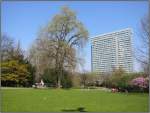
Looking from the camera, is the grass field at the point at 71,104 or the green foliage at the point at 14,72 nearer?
the grass field at the point at 71,104

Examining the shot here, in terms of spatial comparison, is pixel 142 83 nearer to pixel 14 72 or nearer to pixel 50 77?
pixel 50 77

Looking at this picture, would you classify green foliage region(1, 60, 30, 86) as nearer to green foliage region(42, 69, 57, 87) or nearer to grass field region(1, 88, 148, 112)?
green foliage region(42, 69, 57, 87)

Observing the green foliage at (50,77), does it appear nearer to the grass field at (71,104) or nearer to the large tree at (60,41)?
the large tree at (60,41)

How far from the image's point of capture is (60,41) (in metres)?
38.3

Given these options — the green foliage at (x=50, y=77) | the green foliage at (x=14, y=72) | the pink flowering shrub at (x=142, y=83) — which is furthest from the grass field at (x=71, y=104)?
the green foliage at (x=14, y=72)

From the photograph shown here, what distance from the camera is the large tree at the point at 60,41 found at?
37.6 metres

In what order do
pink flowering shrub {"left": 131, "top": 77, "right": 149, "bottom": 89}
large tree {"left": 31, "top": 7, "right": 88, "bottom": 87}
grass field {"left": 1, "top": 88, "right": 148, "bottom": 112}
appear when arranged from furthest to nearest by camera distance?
large tree {"left": 31, "top": 7, "right": 88, "bottom": 87} → pink flowering shrub {"left": 131, "top": 77, "right": 149, "bottom": 89} → grass field {"left": 1, "top": 88, "right": 148, "bottom": 112}

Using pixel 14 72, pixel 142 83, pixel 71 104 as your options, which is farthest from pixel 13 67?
pixel 71 104

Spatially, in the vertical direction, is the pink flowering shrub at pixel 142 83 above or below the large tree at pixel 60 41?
below

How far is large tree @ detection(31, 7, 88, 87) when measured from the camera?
123ft

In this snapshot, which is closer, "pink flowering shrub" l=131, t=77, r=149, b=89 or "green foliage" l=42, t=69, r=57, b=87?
"pink flowering shrub" l=131, t=77, r=149, b=89

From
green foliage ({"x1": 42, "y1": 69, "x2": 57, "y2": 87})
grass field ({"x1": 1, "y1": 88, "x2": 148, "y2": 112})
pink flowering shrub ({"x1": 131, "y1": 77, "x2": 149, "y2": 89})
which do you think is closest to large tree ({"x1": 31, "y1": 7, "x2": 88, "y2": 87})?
green foliage ({"x1": 42, "y1": 69, "x2": 57, "y2": 87})

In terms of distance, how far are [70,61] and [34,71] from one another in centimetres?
652

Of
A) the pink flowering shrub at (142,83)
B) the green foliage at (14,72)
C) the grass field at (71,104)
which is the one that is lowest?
the grass field at (71,104)
